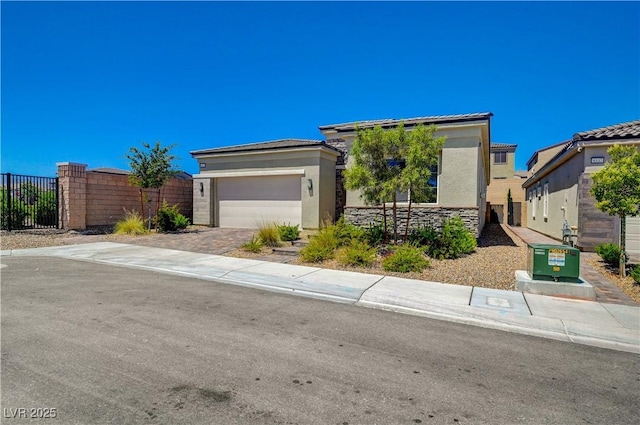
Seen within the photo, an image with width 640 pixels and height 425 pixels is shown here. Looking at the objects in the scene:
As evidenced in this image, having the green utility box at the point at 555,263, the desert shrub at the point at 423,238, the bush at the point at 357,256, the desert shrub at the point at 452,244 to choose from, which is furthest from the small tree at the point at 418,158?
the green utility box at the point at 555,263

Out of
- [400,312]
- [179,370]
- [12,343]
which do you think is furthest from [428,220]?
[12,343]

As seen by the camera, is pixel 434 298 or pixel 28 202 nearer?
pixel 434 298

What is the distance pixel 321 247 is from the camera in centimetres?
1123

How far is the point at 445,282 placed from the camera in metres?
8.71

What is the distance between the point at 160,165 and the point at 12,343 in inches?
527

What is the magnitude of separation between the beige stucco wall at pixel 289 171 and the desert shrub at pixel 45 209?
20.8 ft

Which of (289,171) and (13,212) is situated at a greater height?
(289,171)

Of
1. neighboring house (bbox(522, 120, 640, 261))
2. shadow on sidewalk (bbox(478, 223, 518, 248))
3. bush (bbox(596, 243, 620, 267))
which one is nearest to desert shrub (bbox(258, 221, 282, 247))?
shadow on sidewalk (bbox(478, 223, 518, 248))

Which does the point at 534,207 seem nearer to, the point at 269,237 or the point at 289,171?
the point at 289,171

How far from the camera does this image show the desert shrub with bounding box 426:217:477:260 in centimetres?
1101

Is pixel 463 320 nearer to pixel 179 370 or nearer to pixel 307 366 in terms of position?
pixel 307 366

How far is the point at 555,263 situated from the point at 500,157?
137 feet

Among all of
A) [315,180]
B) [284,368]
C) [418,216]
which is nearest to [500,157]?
[315,180]

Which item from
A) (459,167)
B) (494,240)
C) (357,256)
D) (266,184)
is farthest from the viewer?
(266,184)
